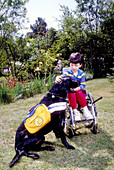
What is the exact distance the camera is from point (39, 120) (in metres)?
2.46

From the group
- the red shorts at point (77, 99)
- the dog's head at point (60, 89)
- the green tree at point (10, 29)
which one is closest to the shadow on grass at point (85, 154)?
the red shorts at point (77, 99)

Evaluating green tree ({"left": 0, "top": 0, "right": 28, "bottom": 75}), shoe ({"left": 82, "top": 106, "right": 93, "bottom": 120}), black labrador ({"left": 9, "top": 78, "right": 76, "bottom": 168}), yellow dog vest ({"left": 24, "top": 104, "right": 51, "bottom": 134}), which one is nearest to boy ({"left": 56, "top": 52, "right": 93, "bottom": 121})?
shoe ({"left": 82, "top": 106, "right": 93, "bottom": 120})

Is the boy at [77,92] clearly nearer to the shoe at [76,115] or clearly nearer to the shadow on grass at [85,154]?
the shoe at [76,115]

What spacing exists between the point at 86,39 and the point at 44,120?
982cm

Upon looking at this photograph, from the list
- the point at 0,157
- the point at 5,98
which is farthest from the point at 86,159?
the point at 5,98

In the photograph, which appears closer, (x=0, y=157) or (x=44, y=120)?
(x=44, y=120)

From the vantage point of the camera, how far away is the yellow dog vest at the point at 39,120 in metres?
2.45

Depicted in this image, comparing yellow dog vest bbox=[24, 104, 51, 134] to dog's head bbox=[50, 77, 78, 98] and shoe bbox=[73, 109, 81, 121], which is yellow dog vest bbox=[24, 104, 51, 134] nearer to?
dog's head bbox=[50, 77, 78, 98]

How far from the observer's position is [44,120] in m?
2.45

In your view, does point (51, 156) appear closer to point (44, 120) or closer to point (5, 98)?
point (44, 120)

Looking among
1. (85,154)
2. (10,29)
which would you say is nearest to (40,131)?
(85,154)

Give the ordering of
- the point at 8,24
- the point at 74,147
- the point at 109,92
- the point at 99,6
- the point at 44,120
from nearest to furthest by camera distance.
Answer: the point at 44,120 → the point at 74,147 → the point at 109,92 → the point at 8,24 → the point at 99,6

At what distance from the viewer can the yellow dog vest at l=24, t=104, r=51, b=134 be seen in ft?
8.04

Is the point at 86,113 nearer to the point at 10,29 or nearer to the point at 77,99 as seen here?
the point at 77,99
